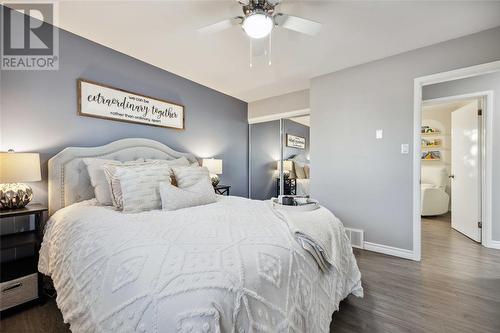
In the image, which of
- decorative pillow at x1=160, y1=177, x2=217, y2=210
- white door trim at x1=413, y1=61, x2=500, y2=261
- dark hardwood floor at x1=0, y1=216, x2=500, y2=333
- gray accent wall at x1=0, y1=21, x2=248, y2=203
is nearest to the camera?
dark hardwood floor at x1=0, y1=216, x2=500, y2=333

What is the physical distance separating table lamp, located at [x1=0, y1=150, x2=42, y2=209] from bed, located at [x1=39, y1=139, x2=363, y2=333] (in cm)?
48

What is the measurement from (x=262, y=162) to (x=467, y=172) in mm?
3309

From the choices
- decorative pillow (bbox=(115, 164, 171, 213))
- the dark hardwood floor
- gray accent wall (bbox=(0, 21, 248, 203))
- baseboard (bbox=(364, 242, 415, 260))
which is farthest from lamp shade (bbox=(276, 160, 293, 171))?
decorative pillow (bbox=(115, 164, 171, 213))

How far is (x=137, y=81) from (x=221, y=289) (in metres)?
2.87

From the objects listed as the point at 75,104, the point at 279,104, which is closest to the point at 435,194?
the point at 279,104

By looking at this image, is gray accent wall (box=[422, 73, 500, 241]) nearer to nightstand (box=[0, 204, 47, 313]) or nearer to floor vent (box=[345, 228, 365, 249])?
floor vent (box=[345, 228, 365, 249])

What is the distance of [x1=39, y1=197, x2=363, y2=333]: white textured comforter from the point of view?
722 millimetres

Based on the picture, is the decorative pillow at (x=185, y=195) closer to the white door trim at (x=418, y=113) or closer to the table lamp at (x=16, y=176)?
the table lamp at (x=16, y=176)

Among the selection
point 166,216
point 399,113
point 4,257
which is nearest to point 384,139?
point 399,113

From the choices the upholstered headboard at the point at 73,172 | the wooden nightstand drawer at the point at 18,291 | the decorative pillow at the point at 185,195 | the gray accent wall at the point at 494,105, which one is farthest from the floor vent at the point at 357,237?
the wooden nightstand drawer at the point at 18,291

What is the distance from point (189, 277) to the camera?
77cm

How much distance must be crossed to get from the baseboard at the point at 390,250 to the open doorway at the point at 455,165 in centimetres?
143

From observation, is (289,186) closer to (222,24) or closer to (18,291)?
(222,24)

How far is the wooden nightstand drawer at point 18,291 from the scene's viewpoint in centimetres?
160
